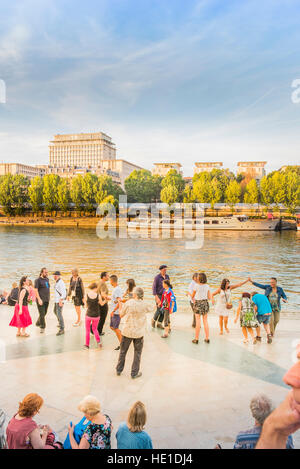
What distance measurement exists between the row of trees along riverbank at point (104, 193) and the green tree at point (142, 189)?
8635mm

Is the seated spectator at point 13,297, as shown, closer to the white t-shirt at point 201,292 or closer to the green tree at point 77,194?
the white t-shirt at point 201,292

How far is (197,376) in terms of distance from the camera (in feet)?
18.8

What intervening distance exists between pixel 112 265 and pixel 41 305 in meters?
19.3

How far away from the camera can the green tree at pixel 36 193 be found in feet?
322

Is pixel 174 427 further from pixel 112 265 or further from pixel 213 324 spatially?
pixel 112 265

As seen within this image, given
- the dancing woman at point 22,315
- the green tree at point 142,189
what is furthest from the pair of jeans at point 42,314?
the green tree at point 142,189

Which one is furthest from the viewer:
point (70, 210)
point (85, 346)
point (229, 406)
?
point (70, 210)

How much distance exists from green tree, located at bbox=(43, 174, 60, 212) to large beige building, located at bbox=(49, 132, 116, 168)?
178 feet

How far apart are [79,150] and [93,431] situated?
165336 millimetres

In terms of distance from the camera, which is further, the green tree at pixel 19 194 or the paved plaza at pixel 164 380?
the green tree at pixel 19 194

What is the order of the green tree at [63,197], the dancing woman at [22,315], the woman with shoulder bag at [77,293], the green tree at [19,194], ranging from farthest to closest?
the green tree at [19,194]
the green tree at [63,197]
the woman with shoulder bag at [77,293]
the dancing woman at [22,315]

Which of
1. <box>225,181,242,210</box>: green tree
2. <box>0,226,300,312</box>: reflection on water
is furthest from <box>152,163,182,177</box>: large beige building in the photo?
<box>0,226,300,312</box>: reflection on water

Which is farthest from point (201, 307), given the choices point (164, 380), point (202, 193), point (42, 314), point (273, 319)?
point (202, 193)

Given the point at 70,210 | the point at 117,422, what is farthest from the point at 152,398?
the point at 70,210
